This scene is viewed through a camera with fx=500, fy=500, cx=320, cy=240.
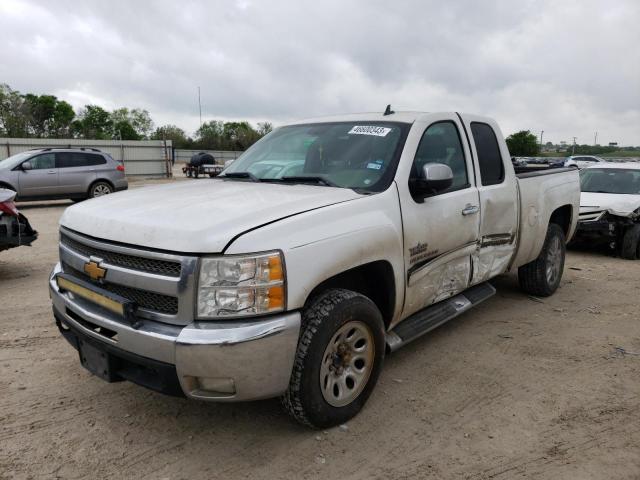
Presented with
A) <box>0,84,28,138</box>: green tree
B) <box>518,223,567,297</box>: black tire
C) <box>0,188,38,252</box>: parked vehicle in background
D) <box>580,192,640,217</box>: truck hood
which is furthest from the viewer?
<box>0,84,28,138</box>: green tree

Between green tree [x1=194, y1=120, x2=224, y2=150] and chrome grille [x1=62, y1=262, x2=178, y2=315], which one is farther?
green tree [x1=194, y1=120, x2=224, y2=150]

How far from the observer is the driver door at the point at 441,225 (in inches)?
130

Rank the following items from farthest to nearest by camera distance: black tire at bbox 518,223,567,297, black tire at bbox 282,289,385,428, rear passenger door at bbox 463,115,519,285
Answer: black tire at bbox 518,223,567,297, rear passenger door at bbox 463,115,519,285, black tire at bbox 282,289,385,428

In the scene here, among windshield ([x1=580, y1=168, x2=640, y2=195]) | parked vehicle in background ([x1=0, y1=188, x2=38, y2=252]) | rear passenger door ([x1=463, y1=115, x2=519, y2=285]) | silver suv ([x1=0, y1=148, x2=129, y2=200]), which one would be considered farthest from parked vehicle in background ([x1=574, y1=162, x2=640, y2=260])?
silver suv ([x1=0, y1=148, x2=129, y2=200])

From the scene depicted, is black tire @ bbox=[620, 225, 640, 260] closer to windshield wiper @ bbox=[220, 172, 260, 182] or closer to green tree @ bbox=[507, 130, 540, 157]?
windshield wiper @ bbox=[220, 172, 260, 182]

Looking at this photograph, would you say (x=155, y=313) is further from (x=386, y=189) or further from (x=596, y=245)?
(x=596, y=245)

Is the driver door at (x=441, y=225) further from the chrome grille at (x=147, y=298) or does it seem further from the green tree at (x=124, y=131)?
the green tree at (x=124, y=131)

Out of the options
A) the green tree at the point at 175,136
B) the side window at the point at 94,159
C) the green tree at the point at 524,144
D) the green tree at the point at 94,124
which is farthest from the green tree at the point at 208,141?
the side window at the point at 94,159

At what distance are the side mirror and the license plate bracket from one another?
2.10m

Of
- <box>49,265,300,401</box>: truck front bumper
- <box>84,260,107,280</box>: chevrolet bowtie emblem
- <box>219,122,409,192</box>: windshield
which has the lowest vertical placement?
<box>49,265,300,401</box>: truck front bumper

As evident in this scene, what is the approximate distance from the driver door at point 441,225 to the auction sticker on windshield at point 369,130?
0.27 meters

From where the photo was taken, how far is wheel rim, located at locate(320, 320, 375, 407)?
2.80m

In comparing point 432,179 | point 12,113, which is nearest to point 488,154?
point 432,179

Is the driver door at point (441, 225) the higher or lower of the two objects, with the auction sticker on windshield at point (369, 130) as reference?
lower
